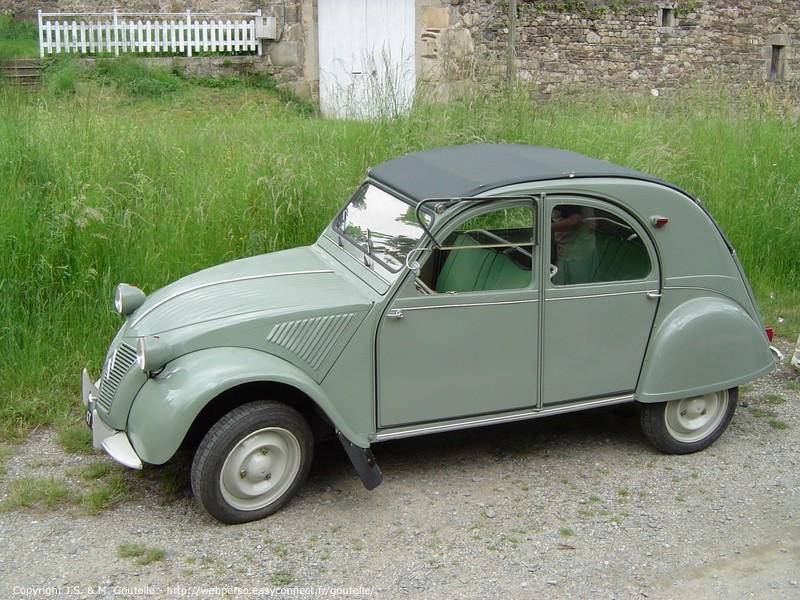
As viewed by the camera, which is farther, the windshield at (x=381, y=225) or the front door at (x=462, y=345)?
the windshield at (x=381, y=225)

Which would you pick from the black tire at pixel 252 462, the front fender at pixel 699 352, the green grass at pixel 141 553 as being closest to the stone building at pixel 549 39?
the front fender at pixel 699 352

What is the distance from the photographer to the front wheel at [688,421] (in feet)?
16.8

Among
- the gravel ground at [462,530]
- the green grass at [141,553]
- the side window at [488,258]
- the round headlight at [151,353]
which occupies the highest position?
the side window at [488,258]

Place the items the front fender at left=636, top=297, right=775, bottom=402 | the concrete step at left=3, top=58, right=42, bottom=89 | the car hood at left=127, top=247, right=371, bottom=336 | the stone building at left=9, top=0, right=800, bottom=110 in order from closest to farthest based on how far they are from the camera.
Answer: the car hood at left=127, top=247, right=371, bottom=336 < the front fender at left=636, top=297, right=775, bottom=402 < the stone building at left=9, top=0, right=800, bottom=110 < the concrete step at left=3, top=58, right=42, bottom=89

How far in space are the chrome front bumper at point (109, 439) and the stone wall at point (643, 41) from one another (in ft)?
Answer: 42.2

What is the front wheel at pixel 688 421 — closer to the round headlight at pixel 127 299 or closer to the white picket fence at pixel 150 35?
the round headlight at pixel 127 299

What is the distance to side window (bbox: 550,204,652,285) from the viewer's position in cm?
475

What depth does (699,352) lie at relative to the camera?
16.4 ft

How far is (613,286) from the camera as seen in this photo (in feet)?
15.8

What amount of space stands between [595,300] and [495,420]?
87 centimetres

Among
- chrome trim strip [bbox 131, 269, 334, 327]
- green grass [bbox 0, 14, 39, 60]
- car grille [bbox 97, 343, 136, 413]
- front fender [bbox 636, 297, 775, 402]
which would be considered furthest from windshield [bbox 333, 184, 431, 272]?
green grass [bbox 0, 14, 39, 60]

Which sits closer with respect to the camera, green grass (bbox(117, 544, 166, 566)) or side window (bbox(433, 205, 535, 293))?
green grass (bbox(117, 544, 166, 566))

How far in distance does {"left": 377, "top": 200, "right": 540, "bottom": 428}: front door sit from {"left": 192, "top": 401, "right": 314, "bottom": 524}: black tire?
483mm

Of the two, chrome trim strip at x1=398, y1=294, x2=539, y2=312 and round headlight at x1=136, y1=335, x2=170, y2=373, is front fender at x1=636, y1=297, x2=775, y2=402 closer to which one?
chrome trim strip at x1=398, y1=294, x2=539, y2=312
